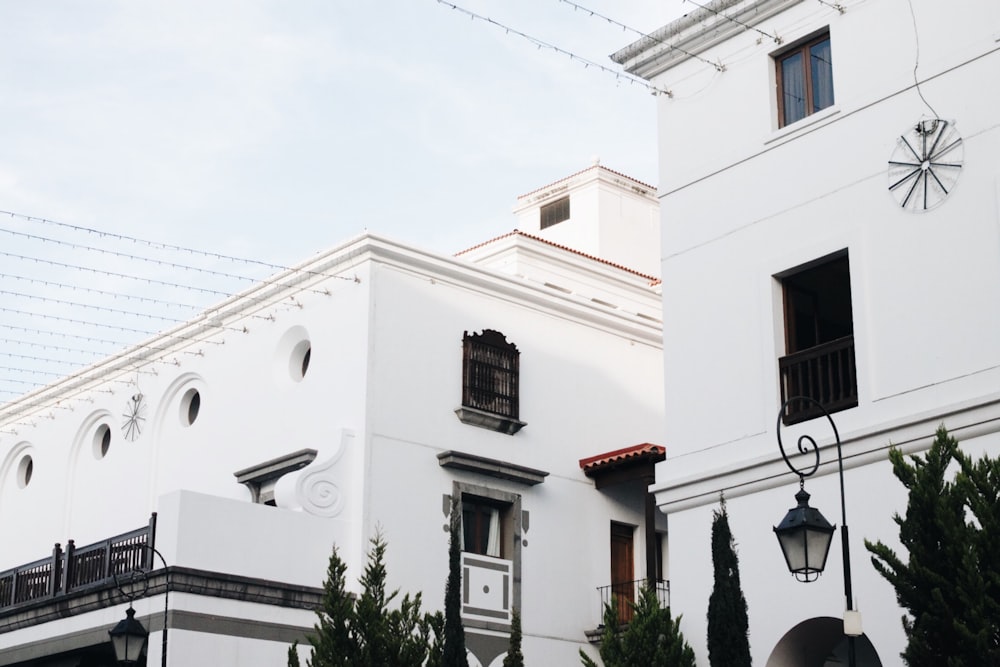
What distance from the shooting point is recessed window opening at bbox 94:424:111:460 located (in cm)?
2808

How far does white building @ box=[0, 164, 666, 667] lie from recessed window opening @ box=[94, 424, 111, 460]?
0.05 meters

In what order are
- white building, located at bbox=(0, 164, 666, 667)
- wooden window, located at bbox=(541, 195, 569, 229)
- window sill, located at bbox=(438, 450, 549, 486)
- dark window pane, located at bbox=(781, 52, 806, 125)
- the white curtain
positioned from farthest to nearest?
wooden window, located at bbox=(541, 195, 569, 229) < the white curtain < window sill, located at bbox=(438, 450, 549, 486) < white building, located at bbox=(0, 164, 666, 667) < dark window pane, located at bbox=(781, 52, 806, 125)

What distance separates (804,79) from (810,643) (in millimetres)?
6440

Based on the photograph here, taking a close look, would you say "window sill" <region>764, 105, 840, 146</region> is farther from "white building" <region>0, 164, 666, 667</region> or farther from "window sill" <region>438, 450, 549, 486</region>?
"window sill" <region>438, 450, 549, 486</region>

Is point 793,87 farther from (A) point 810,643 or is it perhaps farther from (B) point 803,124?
(A) point 810,643

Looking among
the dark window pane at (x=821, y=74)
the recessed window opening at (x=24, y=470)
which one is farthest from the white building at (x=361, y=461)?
the dark window pane at (x=821, y=74)

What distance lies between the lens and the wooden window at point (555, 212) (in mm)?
32406

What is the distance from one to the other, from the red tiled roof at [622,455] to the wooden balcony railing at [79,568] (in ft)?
23.1

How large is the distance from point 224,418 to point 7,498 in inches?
317

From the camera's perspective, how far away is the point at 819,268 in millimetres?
17422

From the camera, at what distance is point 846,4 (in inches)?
684

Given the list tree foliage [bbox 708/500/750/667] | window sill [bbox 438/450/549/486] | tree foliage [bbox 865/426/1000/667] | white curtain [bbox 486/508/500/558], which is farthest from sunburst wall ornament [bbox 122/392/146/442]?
tree foliage [bbox 865/426/1000/667]

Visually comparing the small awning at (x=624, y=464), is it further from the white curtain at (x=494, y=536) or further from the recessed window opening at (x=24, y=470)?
the recessed window opening at (x=24, y=470)

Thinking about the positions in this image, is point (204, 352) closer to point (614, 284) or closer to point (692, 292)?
point (614, 284)
